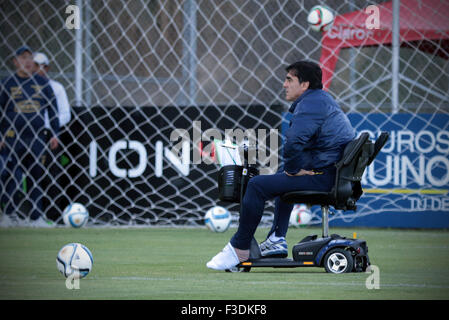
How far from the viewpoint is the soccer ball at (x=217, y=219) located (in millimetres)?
9727

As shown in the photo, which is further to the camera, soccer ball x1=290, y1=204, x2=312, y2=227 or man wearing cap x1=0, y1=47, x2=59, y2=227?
man wearing cap x1=0, y1=47, x2=59, y2=227

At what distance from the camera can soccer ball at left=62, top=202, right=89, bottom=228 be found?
10.2 metres

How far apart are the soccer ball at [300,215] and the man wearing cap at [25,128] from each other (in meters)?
3.04

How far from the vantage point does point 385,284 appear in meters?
5.34

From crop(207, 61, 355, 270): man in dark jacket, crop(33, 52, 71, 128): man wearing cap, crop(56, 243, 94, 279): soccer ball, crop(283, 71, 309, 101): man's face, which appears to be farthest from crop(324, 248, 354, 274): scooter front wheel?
crop(33, 52, 71, 128): man wearing cap

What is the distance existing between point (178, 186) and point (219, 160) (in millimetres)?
4606

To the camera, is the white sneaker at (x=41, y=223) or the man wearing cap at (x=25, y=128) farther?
the man wearing cap at (x=25, y=128)

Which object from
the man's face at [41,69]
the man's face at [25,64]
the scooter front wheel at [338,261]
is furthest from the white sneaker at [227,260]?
the man's face at [41,69]

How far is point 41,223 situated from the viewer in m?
10.7

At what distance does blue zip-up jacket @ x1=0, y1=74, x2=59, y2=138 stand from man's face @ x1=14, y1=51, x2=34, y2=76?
7cm

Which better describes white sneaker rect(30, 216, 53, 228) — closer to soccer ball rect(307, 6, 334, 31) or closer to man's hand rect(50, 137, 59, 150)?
man's hand rect(50, 137, 59, 150)

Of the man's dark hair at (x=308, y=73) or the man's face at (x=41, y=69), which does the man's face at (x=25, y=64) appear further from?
the man's dark hair at (x=308, y=73)

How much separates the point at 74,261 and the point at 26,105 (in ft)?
18.7
